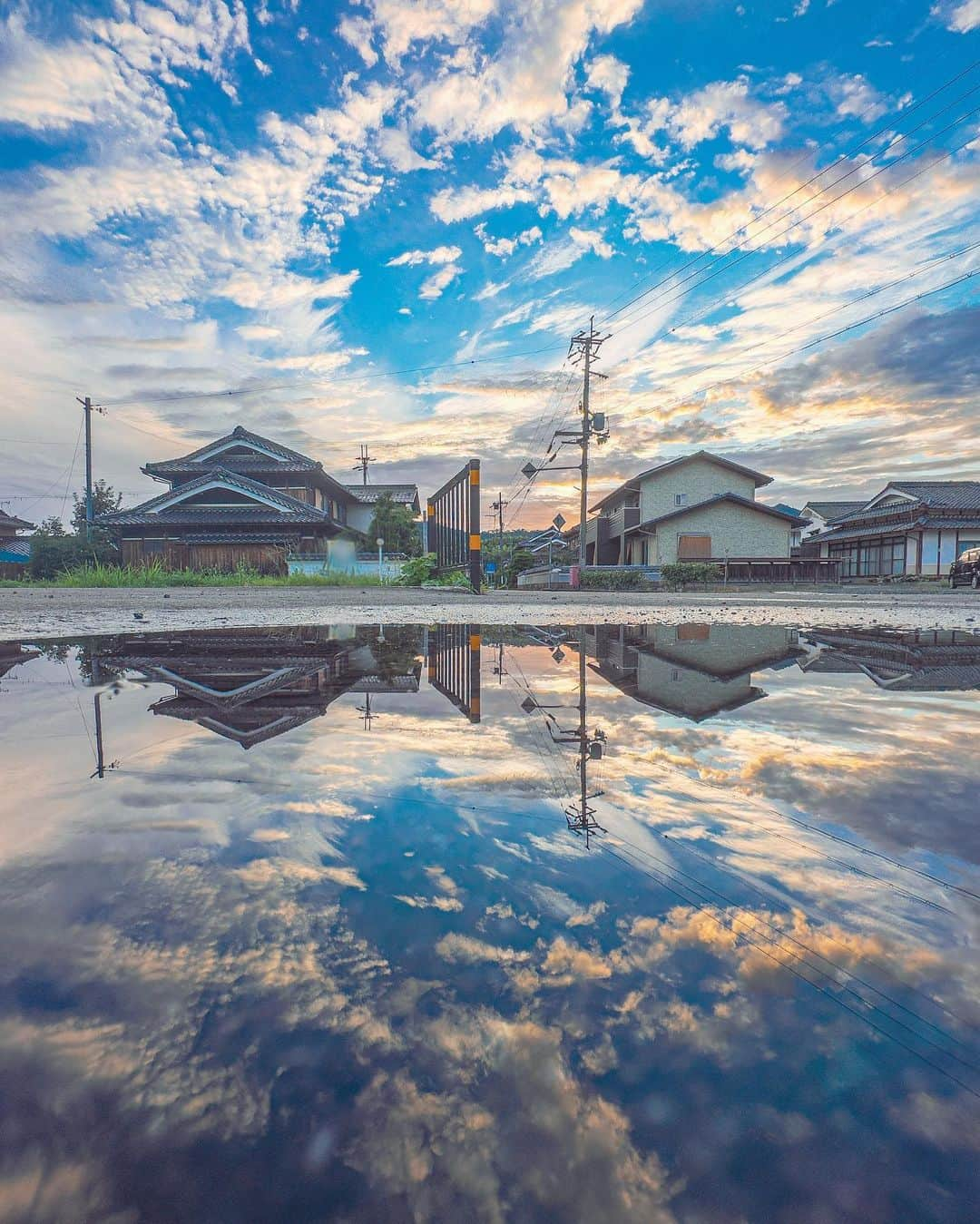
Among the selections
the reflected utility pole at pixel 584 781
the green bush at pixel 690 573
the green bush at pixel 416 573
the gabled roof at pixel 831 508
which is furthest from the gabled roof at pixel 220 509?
the gabled roof at pixel 831 508

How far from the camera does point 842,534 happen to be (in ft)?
129

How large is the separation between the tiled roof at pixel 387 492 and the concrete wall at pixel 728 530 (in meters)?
15.6

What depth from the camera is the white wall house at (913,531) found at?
3234 cm

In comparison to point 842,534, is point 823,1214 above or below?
below

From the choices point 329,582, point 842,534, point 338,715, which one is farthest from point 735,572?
point 338,715

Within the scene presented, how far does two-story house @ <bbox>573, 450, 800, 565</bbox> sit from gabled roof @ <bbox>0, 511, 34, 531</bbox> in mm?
43694

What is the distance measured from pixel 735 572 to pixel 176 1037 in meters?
32.1

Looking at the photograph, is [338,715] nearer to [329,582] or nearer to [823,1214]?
[823,1214]

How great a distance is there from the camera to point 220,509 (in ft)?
87.9

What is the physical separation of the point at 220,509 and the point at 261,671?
84.0 feet

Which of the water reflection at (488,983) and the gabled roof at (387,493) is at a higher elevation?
the gabled roof at (387,493)

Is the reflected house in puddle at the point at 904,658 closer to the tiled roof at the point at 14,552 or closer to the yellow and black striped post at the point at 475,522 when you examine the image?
the yellow and black striped post at the point at 475,522

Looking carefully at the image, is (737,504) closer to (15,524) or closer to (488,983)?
(488,983)

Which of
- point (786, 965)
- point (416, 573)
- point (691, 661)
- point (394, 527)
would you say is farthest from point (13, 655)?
point (394, 527)
